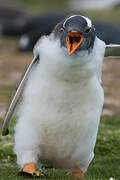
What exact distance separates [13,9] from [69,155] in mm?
26410

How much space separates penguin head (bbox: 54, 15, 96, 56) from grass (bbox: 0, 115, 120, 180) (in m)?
1.70

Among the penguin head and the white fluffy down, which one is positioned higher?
the penguin head

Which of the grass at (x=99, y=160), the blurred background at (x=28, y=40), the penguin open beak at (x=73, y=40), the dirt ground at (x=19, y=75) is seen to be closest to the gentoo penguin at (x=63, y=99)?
the penguin open beak at (x=73, y=40)

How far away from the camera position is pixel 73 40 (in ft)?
18.4

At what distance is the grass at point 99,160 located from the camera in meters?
6.51

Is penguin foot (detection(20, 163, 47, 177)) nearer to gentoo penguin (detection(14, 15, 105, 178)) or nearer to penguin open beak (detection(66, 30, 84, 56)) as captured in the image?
gentoo penguin (detection(14, 15, 105, 178))

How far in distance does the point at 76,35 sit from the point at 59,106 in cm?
93

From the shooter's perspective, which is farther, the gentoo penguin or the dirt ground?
the dirt ground

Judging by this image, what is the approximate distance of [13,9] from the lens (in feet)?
105

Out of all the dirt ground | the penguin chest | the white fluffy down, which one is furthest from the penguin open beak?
the dirt ground

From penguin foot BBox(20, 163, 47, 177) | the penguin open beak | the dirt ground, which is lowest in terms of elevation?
the dirt ground

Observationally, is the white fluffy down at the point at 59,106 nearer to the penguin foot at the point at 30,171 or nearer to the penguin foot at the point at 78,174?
the penguin foot at the point at 30,171

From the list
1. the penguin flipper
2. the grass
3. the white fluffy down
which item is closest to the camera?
the white fluffy down

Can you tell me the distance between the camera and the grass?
6.51m
